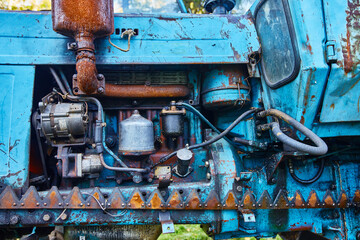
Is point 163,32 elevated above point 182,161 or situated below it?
above

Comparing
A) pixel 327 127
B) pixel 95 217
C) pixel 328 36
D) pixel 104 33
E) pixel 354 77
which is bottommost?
pixel 95 217

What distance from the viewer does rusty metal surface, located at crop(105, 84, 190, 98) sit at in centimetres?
197

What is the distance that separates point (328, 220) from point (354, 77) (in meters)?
1.06

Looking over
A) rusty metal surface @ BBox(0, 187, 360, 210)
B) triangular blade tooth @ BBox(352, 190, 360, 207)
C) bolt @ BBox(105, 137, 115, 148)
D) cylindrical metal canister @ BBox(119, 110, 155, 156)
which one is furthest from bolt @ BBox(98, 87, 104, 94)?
triangular blade tooth @ BBox(352, 190, 360, 207)

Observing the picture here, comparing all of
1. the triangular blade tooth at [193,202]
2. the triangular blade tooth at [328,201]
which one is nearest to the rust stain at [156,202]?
the triangular blade tooth at [193,202]

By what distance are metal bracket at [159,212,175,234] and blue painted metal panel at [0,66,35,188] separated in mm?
918

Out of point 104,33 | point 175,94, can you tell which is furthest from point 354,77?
point 104,33

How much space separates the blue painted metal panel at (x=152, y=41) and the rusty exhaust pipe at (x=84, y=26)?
0.13 meters

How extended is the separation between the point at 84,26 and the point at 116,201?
112 cm

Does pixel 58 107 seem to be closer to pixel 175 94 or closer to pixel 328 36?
pixel 175 94

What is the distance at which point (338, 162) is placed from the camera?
207 cm

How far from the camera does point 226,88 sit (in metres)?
2.03

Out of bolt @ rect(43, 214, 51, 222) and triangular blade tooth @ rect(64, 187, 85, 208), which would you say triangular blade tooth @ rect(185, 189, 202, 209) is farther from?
bolt @ rect(43, 214, 51, 222)

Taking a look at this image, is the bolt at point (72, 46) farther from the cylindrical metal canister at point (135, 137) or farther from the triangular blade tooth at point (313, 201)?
the triangular blade tooth at point (313, 201)
